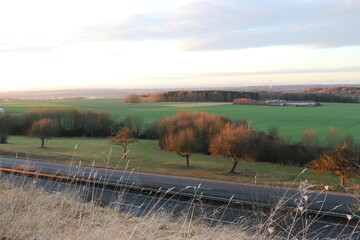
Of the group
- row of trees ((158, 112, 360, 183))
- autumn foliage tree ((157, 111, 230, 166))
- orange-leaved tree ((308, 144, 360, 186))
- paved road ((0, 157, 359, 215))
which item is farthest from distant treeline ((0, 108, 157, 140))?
paved road ((0, 157, 359, 215))

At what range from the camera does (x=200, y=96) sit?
149750 millimetres

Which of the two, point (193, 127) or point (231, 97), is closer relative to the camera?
point (193, 127)

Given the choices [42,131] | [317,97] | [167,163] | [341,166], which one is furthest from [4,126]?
[317,97]

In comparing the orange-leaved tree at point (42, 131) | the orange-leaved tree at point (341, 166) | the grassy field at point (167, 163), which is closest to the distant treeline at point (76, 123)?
the grassy field at point (167, 163)

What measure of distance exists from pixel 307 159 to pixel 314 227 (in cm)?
3865

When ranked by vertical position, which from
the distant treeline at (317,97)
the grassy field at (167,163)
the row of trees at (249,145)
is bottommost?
the grassy field at (167,163)

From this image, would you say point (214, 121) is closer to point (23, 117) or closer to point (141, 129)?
point (141, 129)

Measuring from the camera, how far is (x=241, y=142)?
39844 millimetres

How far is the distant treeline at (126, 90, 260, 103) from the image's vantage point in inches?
5699

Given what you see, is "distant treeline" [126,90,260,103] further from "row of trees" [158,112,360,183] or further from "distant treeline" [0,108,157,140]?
"row of trees" [158,112,360,183]

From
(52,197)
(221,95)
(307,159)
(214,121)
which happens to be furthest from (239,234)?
(221,95)

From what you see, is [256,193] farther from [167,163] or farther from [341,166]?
[167,163]

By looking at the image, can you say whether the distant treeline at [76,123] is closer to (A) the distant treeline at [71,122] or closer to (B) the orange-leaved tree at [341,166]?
(A) the distant treeline at [71,122]

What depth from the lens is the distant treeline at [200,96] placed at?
475 feet
